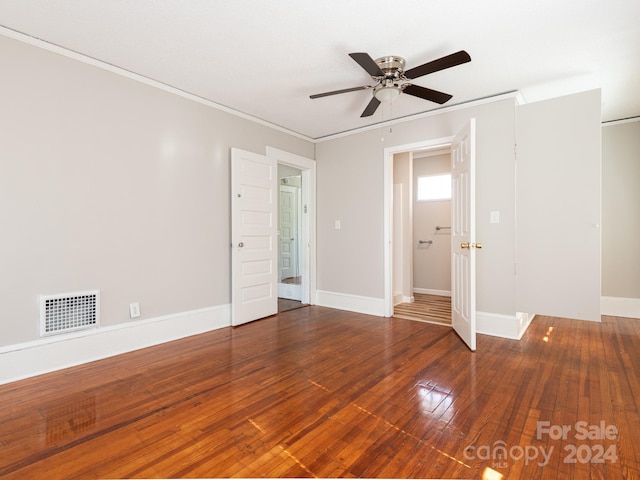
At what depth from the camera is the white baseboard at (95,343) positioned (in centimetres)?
242

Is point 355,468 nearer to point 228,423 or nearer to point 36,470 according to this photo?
point 228,423

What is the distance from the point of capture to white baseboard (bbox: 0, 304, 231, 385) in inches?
95.3

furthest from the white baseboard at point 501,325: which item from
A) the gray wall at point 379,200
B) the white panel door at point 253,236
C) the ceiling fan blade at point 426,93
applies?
the white panel door at point 253,236

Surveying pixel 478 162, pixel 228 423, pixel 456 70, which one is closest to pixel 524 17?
pixel 456 70

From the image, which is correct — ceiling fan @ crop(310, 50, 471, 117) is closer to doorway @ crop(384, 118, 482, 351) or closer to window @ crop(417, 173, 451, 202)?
doorway @ crop(384, 118, 482, 351)

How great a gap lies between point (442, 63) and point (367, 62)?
0.55 m

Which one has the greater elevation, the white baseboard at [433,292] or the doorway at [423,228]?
the doorway at [423,228]

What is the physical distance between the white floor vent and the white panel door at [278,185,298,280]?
3586 millimetres

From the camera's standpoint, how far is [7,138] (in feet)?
7.82

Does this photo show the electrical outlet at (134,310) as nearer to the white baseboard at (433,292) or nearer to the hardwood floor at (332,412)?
the hardwood floor at (332,412)

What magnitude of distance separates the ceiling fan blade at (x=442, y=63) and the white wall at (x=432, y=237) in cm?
372

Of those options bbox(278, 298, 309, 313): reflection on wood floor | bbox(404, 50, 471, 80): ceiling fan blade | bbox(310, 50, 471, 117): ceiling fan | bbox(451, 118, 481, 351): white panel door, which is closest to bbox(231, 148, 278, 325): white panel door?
bbox(278, 298, 309, 313): reflection on wood floor

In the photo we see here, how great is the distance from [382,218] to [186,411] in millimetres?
3269

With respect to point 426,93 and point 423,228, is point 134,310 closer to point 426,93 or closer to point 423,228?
point 426,93
